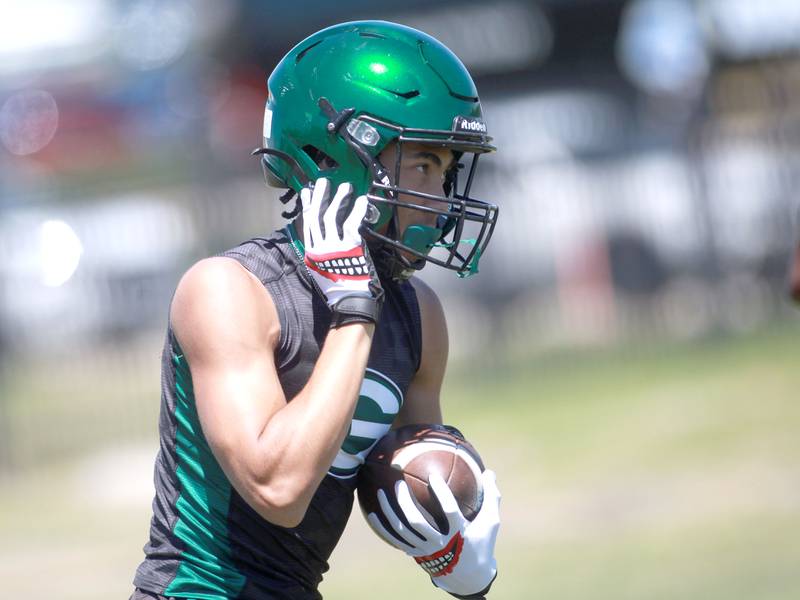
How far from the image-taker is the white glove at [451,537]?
336 centimetres

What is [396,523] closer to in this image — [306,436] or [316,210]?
[306,436]

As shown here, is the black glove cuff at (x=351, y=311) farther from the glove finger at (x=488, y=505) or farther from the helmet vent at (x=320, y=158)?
the glove finger at (x=488, y=505)

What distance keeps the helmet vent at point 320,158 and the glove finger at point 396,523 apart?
2.94 feet

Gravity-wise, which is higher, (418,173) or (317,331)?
(418,173)

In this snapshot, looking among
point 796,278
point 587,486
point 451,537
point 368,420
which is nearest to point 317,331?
point 368,420

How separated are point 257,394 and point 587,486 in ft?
21.5

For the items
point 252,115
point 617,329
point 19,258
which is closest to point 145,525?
point 19,258

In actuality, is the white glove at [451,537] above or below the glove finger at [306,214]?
below

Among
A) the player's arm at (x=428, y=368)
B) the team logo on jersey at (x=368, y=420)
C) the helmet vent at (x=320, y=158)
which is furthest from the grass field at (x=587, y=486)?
the helmet vent at (x=320, y=158)

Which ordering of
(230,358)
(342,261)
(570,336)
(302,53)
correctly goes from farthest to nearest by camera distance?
(570,336) < (302,53) < (342,261) < (230,358)

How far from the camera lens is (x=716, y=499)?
8.67 meters

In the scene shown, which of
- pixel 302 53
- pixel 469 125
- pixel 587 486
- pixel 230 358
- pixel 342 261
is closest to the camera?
pixel 230 358

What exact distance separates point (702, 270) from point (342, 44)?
1044 cm

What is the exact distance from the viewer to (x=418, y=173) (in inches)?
134
